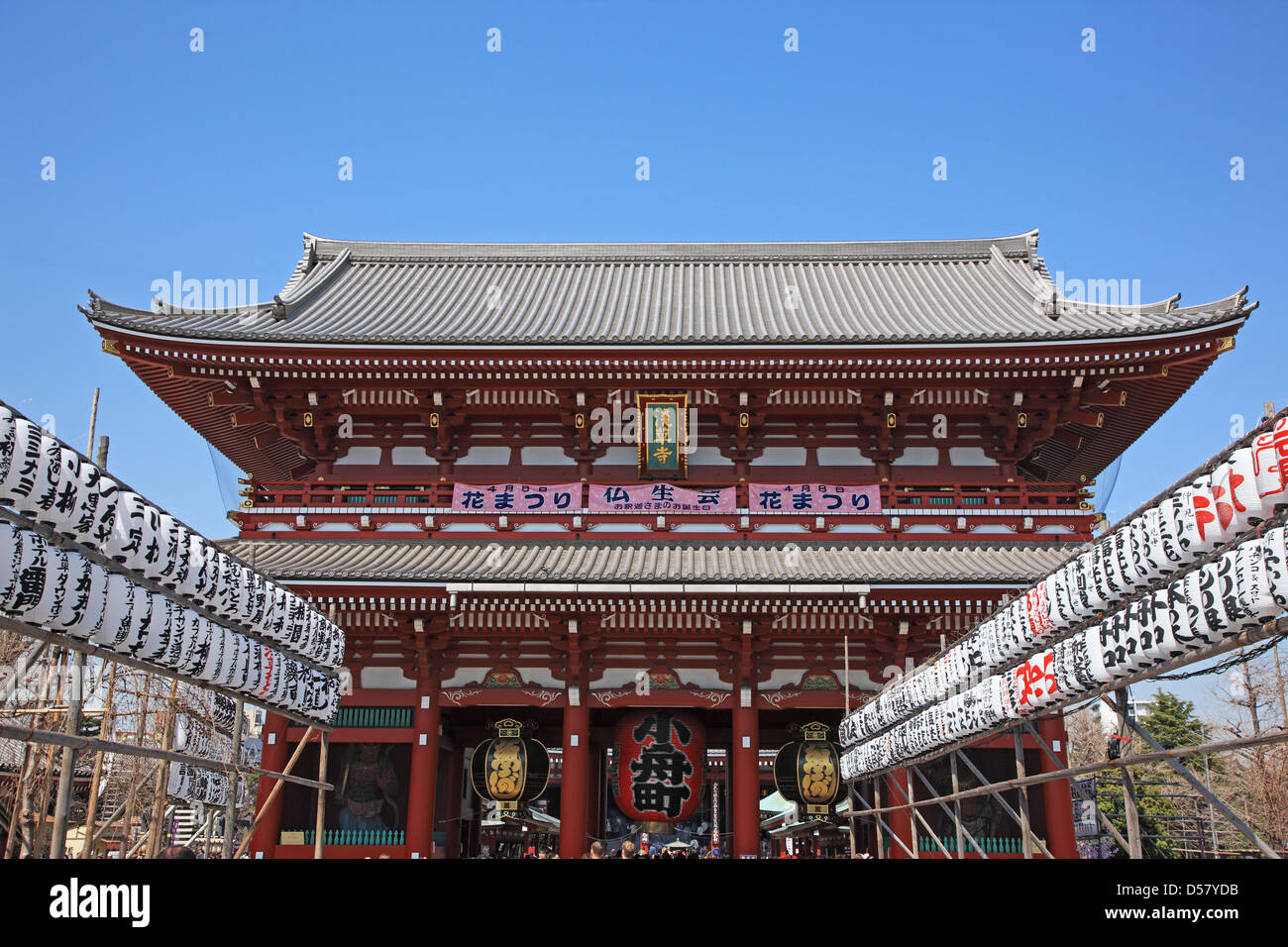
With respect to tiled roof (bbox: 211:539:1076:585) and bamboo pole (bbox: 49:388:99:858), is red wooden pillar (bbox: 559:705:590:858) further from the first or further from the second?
bamboo pole (bbox: 49:388:99:858)

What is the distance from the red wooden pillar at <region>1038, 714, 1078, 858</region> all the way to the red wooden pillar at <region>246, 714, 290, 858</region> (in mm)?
11589

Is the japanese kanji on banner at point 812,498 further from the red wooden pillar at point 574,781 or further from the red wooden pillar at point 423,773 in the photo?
the red wooden pillar at point 423,773

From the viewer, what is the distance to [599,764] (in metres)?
18.0

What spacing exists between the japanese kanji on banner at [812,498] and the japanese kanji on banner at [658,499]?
0.45 metres

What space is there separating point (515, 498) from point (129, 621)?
9.04 metres

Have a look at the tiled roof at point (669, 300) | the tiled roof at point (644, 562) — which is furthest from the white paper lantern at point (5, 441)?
the tiled roof at point (669, 300)

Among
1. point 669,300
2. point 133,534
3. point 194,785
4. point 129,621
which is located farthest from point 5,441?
point 669,300

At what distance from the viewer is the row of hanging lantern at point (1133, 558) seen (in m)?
5.39

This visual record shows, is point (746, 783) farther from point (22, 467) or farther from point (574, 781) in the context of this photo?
point (22, 467)

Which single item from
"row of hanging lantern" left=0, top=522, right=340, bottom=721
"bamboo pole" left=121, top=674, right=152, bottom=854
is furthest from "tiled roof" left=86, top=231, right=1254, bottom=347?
"row of hanging lantern" left=0, top=522, right=340, bottom=721

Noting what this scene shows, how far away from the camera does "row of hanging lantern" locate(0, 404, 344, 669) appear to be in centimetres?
573

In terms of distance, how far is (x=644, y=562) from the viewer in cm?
1445

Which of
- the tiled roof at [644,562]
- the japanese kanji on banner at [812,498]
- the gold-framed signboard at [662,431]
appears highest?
the gold-framed signboard at [662,431]
